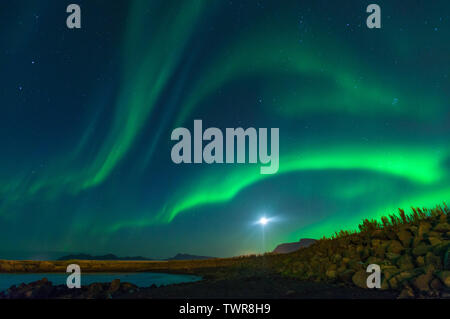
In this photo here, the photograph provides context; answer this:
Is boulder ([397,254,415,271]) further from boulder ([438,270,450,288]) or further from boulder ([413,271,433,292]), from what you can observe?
boulder ([438,270,450,288])

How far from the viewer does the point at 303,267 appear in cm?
1312

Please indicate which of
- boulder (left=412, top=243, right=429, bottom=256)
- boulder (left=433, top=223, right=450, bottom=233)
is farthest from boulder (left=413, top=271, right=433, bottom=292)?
boulder (left=433, top=223, right=450, bottom=233)

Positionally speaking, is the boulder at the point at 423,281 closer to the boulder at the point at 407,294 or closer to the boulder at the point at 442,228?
the boulder at the point at 407,294

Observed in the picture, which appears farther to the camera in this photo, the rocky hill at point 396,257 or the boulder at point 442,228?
the boulder at point 442,228

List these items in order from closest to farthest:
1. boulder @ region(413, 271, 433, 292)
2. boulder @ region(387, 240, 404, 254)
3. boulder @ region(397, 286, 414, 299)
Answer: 1. boulder @ region(397, 286, 414, 299)
2. boulder @ region(413, 271, 433, 292)
3. boulder @ region(387, 240, 404, 254)

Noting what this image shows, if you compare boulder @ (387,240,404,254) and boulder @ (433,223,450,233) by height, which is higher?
boulder @ (433,223,450,233)

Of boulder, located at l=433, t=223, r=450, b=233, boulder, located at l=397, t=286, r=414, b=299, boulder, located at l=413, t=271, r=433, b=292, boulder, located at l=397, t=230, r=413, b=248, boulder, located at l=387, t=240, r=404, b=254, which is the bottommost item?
boulder, located at l=397, t=286, r=414, b=299

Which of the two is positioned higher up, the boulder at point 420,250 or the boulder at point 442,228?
the boulder at point 442,228

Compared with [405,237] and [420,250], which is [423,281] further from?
[405,237]

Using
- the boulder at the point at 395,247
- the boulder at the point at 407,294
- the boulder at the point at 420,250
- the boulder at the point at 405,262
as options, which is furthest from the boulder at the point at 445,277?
the boulder at the point at 395,247

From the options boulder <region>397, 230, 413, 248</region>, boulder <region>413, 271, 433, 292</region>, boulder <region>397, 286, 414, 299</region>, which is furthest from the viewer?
boulder <region>397, 230, 413, 248</region>
